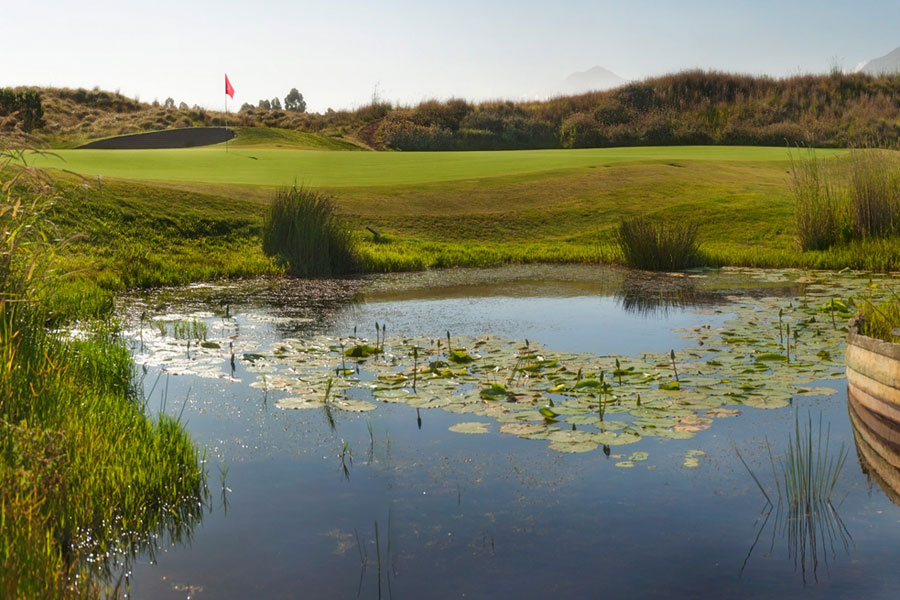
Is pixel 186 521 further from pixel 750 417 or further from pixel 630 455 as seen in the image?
pixel 750 417

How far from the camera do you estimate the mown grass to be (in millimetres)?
2686

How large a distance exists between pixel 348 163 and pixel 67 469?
18.9m

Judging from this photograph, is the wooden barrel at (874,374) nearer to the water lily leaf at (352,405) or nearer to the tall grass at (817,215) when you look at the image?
the water lily leaf at (352,405)

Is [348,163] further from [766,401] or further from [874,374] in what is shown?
[874,374]

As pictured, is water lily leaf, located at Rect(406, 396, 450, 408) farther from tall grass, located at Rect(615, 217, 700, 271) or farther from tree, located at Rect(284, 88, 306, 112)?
tree, located at Rect(284, 88, 306, 112)

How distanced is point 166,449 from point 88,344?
222cm

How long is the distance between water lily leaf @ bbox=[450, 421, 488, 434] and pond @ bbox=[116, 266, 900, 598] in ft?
0.05

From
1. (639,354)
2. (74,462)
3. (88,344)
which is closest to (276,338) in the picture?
(88,344)

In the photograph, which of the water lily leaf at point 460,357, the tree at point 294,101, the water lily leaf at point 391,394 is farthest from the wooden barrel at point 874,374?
the tree at point 294,101

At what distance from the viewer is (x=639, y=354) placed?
6.46 m

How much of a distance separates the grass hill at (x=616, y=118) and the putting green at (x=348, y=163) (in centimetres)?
576

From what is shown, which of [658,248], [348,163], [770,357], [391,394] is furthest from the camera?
[348,163]

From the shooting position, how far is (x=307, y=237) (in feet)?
39.5

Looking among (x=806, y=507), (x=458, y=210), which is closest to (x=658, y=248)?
(x=458, y=210)
